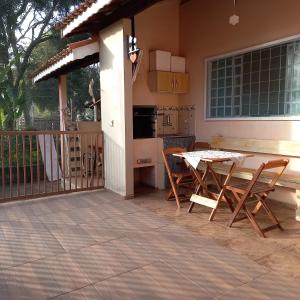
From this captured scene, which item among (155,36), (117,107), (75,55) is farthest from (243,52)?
(75,55)

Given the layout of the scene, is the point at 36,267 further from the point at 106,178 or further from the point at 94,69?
the point at 94,69

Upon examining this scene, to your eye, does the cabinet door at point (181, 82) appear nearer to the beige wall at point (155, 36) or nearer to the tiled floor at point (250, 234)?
the beige wall at point (155, 36)

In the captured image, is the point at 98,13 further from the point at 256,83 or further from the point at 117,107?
the point at 256,83

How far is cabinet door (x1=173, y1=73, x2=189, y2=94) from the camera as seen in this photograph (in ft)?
20.1

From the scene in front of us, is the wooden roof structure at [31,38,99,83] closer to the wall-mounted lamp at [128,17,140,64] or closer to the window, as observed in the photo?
the wall-mounted lamp at [128,17,140,64]

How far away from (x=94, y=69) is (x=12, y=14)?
4.14 m

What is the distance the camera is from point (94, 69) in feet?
49.0

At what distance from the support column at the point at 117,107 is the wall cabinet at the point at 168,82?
99cm

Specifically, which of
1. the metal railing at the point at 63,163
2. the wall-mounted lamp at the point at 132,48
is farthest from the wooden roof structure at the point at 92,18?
the metal railing at the point at 63,163

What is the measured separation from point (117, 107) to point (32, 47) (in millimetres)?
10065

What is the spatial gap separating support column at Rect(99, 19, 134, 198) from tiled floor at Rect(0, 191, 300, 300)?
934mm

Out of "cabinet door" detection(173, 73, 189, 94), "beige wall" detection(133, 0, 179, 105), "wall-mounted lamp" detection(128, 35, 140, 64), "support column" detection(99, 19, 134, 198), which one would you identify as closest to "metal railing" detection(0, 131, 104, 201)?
"support column" detection(99, 19, 134, 198)

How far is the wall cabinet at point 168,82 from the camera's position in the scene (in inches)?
230

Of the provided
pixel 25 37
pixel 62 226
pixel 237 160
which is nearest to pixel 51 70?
pixel 62 226
